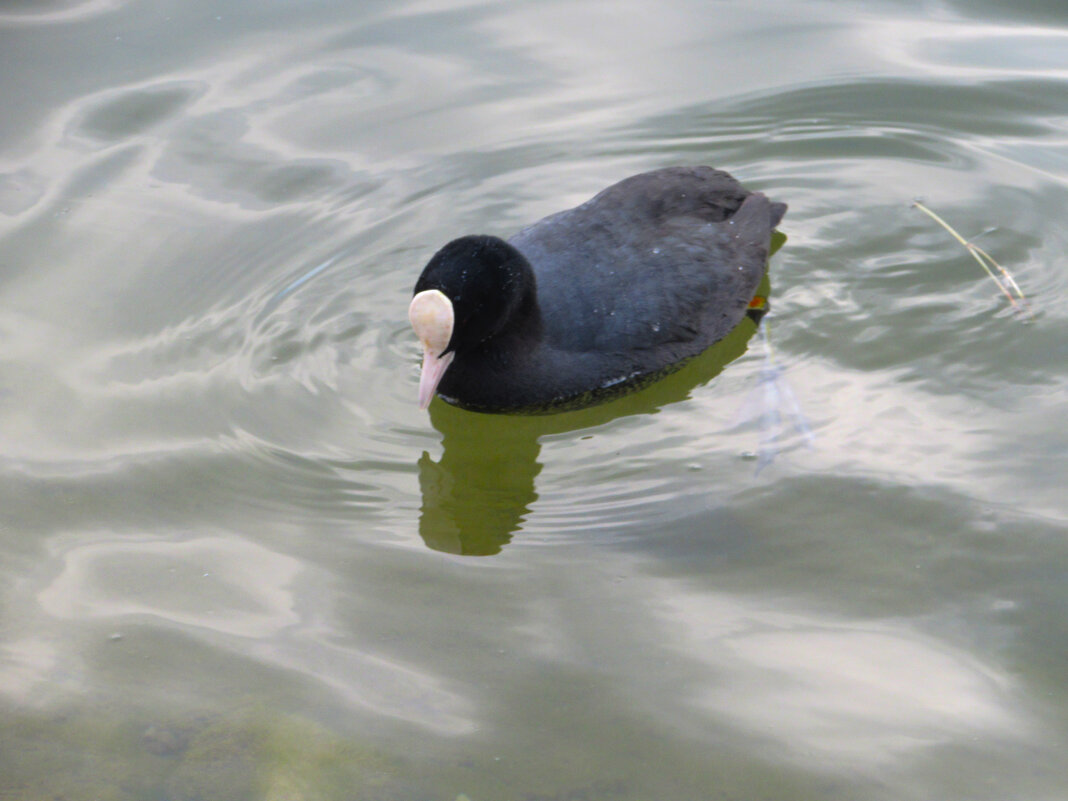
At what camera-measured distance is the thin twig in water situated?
5.18 metres

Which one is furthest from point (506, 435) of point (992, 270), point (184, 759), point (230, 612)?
point (992, 270)

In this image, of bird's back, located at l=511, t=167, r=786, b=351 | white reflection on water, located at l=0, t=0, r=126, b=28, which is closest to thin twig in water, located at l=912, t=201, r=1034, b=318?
bird's back, located at l=511, t=167, r=786, b=351

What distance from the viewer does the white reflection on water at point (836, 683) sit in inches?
130

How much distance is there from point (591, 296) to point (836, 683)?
1.98 metres

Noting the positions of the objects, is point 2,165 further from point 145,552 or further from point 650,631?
point 650,631

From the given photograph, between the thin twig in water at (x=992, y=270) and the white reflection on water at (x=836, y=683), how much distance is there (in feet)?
6.86

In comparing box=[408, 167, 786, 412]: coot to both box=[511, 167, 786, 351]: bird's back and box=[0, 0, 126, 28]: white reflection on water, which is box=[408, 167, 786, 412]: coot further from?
box=[0, 0, 126, 28]: white reflection on water

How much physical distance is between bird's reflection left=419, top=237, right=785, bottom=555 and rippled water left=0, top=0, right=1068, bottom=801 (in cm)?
2

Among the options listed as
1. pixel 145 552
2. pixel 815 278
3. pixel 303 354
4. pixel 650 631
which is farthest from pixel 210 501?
pixel 815 278

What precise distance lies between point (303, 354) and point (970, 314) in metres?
2.86

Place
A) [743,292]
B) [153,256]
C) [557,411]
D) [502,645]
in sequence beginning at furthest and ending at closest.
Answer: [153,256] < [743,292] < [557,411] < [502,645]

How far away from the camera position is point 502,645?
12.1ft

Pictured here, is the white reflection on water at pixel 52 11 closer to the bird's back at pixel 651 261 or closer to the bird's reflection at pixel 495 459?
the bird's back at pixel 651 261

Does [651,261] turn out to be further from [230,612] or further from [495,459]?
[230,612]
